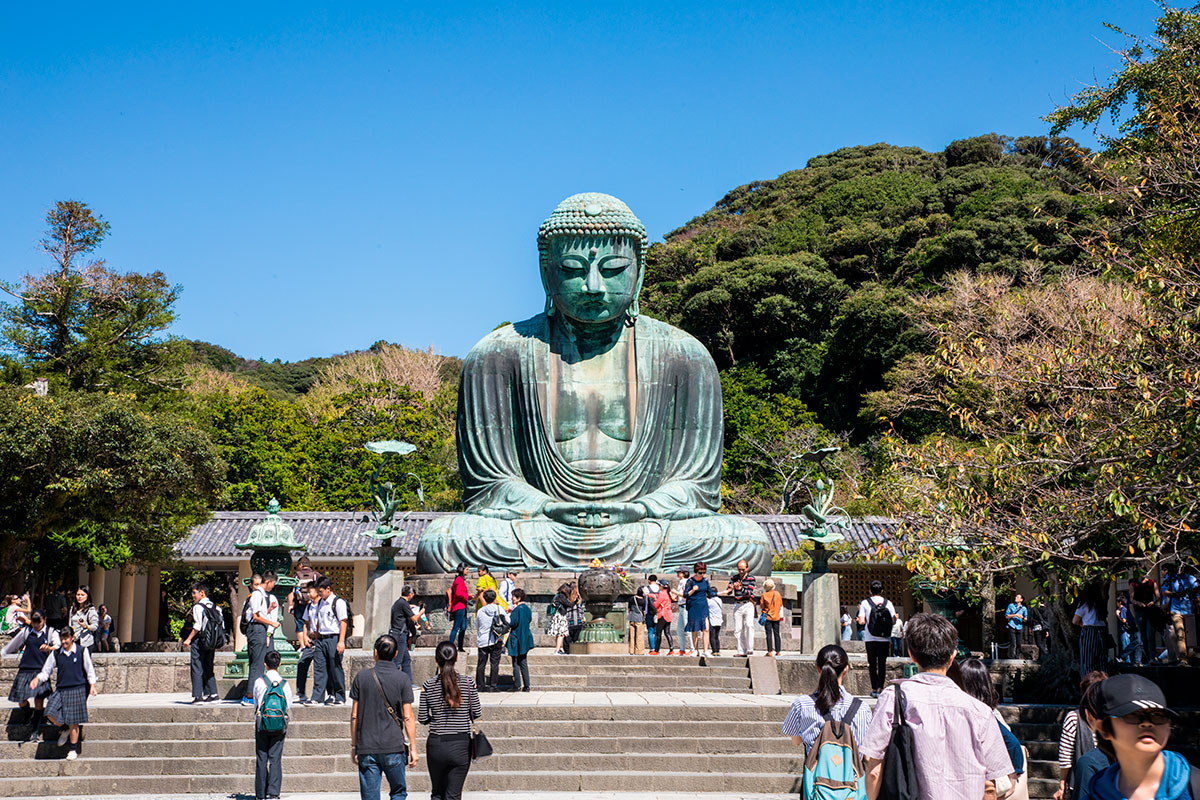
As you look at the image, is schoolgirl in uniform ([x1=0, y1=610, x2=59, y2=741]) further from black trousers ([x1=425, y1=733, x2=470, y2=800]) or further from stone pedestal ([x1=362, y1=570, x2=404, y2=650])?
stone pedestal ([x1=362, y1=570, x2=404, y2=650])

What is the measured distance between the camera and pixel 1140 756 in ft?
11.1

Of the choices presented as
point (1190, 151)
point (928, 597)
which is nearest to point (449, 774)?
point (1190, 151)

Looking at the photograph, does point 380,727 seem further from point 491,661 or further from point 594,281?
point 594,281

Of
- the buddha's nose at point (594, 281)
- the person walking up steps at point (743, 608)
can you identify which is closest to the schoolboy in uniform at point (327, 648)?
the person walking up steps at point (743, 608)

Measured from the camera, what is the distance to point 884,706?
13.8ft

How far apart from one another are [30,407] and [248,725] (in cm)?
1145

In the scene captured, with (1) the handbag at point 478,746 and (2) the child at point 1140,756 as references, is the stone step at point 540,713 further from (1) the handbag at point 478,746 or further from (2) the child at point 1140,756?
(2) the child at point 1140,756

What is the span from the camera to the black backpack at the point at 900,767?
13.4 ft

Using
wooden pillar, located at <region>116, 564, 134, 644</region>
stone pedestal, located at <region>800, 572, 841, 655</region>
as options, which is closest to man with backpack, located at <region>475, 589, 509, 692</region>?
stone pedestal, located at <region>800, 572, 841, 655</region>

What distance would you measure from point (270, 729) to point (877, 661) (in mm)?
5775

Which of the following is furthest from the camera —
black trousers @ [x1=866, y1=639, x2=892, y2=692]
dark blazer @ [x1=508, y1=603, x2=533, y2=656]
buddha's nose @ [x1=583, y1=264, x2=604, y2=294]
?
buddha's nose @ [x1=583, y1=264, x2=604, y2=294]

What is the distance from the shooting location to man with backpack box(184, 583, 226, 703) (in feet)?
36.6

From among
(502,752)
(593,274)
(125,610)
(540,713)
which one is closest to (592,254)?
(593,274)

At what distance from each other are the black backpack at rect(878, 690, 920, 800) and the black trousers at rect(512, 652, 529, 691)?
7589 mm
